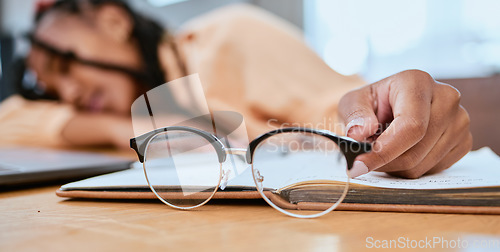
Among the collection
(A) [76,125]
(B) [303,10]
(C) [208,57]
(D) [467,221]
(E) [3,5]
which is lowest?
(D) [467,221]

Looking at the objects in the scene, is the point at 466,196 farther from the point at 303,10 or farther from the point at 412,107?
the point at 303,10

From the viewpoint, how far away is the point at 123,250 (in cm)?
27

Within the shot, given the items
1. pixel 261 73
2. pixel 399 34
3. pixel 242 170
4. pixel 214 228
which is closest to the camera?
pixel 214 228

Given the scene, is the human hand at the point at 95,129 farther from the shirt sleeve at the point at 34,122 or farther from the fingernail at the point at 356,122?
the fingernail at the point at 356,122

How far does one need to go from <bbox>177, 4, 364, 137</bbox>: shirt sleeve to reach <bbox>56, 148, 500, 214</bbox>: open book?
0.61 m

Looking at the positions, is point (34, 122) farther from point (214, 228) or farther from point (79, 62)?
point (214, 228)

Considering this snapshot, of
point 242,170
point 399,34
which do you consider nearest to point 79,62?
point 242,170

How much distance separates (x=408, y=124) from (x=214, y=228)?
0.71ft

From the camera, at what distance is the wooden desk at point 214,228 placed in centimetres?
28

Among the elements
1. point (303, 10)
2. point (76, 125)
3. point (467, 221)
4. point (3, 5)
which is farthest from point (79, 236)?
point (3, 5)

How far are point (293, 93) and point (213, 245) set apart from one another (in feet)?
2.89

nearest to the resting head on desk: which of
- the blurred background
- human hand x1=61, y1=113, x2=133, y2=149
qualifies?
human hand x1=61, y1=113, x2=133, y2=149

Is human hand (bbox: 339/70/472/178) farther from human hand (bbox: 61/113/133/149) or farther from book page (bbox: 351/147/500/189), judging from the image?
human hand (bbox: 61/113/133/149)

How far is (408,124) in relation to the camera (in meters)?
0.36
